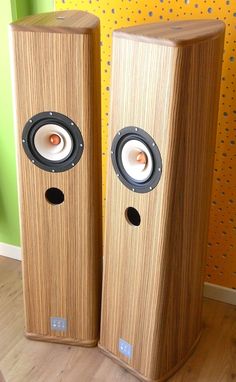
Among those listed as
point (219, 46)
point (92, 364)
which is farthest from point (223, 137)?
point (92, 364)

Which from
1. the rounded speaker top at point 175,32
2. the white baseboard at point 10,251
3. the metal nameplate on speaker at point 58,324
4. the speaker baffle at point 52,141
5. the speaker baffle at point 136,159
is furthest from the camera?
the white baseboard at point 10,251

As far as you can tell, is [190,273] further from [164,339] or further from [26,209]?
[26,209]

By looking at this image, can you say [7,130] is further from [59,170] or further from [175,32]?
[175,32]

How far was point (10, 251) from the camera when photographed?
5.92 feet

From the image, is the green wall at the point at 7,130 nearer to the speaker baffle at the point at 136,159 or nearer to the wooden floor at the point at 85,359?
the wooden floor at the point at 85,359

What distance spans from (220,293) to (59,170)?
73cm

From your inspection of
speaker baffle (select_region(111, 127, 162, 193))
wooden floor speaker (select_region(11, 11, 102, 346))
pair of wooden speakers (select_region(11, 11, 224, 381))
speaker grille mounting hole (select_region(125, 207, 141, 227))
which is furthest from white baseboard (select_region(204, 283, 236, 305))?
speaker baffle (select_region(111, 127, 162, 193))

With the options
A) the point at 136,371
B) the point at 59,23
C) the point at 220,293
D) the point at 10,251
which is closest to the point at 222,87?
the point at 59,23

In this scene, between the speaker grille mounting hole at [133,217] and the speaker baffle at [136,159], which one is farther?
the speaker grille mounting hole at [133,217]

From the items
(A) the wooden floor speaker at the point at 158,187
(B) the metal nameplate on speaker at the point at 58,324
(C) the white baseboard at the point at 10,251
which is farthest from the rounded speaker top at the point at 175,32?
(C) the white baseboard at the point at 10,251

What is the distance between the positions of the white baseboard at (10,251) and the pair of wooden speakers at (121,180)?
1.45 feet

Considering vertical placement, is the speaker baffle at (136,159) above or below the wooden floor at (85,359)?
above

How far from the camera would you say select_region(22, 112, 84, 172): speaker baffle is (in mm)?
1128

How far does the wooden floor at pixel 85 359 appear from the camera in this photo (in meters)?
1.30
